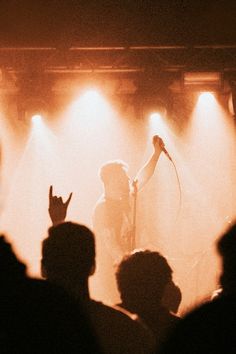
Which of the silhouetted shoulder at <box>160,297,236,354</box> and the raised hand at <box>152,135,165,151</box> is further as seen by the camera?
the raised hand at <box>152,135,165,151</box>

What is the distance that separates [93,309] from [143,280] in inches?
13.8

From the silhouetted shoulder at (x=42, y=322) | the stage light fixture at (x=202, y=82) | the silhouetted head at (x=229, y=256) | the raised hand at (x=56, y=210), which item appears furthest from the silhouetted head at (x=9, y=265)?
the stage light fixture at (x=202, y=82)

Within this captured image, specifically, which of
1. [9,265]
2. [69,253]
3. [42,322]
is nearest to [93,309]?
[69,253]

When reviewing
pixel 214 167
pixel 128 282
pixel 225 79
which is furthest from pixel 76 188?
pixel 128 282

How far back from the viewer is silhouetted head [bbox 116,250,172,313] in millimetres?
2561

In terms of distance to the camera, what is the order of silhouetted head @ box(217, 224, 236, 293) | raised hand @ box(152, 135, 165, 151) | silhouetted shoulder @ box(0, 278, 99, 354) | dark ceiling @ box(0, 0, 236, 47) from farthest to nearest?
dark ceiling @ box(0, 0, 236, 47), raised hand @ box(152, 135, 165, 151), silhouetted head @ box(217, 224, 236, 293), silhouetted shoulder @ box(0, 278, 99, 354)

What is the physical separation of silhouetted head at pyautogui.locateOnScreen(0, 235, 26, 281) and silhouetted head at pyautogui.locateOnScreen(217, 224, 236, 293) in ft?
2.69

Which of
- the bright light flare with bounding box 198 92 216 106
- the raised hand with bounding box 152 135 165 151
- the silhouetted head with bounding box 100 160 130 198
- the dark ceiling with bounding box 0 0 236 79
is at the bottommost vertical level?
the silhouetted head with bounding box 100 160 130 198

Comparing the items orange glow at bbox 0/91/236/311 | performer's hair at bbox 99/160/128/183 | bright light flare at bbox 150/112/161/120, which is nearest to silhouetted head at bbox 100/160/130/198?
performer's hair at bbox 99/160/128/183

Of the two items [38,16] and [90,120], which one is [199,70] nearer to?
[38,16]

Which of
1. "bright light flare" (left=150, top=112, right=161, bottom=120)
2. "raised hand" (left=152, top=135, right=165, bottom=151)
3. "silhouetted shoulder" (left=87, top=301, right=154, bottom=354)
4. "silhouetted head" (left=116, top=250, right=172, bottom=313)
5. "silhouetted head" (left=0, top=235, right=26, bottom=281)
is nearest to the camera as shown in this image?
"silhouetted head" (left=0, top=235, right=26, bottom=281)

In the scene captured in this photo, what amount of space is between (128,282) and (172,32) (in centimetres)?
541

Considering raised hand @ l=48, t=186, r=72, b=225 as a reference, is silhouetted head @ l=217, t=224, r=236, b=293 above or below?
below

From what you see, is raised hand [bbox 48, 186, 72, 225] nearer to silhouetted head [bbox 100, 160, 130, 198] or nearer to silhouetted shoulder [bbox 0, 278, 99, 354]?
silhouetted shoulder [bbox 0, 278, 99, 354]
